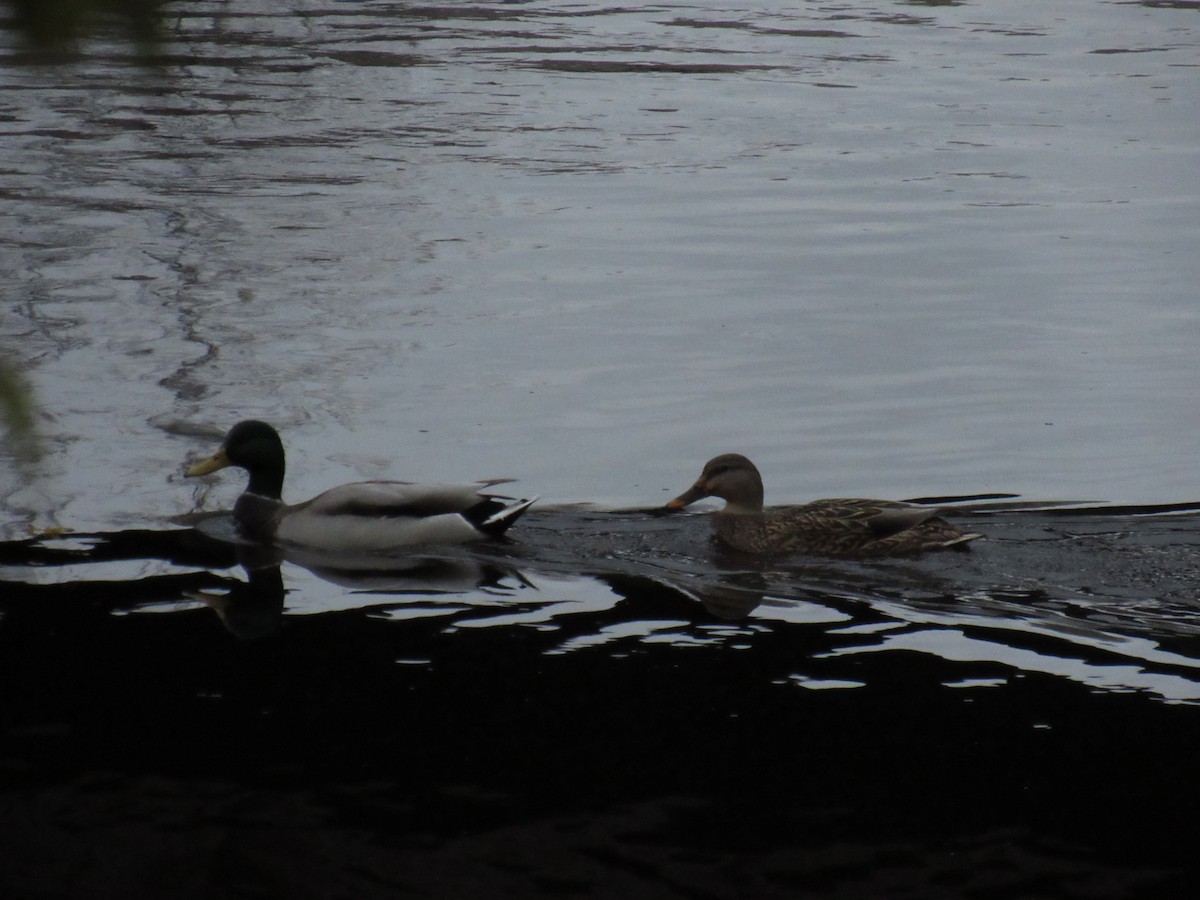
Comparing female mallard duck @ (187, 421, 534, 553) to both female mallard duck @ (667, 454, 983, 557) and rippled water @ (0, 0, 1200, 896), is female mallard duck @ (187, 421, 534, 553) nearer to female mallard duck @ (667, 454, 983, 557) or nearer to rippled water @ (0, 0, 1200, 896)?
rippled water @ (0, 0, 1200, 896)

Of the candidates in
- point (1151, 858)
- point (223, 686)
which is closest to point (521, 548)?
point (223, 686)

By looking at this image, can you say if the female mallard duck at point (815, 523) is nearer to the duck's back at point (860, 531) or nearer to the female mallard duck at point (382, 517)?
the duck's back at point (860, 531)

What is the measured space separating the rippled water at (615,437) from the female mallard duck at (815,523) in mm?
133

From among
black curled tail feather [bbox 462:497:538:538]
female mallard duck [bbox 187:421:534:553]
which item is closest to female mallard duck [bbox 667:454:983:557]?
black curled tail feather [bbox 462:497:538:538]

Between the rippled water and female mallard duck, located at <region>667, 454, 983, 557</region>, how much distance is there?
133mm

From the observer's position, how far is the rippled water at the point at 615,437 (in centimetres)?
553

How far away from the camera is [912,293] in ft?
40.7

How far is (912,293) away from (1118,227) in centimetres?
288

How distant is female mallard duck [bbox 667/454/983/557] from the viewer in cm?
796

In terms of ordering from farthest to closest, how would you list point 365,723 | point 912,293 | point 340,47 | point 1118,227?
point 340,47 < point 1118,227 < point 912,293 < point 365,723

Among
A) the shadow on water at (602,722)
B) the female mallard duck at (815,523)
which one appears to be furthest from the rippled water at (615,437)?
the female mallard duck at (815,523)

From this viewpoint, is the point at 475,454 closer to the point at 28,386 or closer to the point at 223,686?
the point at 223,686

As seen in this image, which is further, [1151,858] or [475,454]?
[475,454]

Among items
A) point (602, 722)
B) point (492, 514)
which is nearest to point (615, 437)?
point (492, 514)
